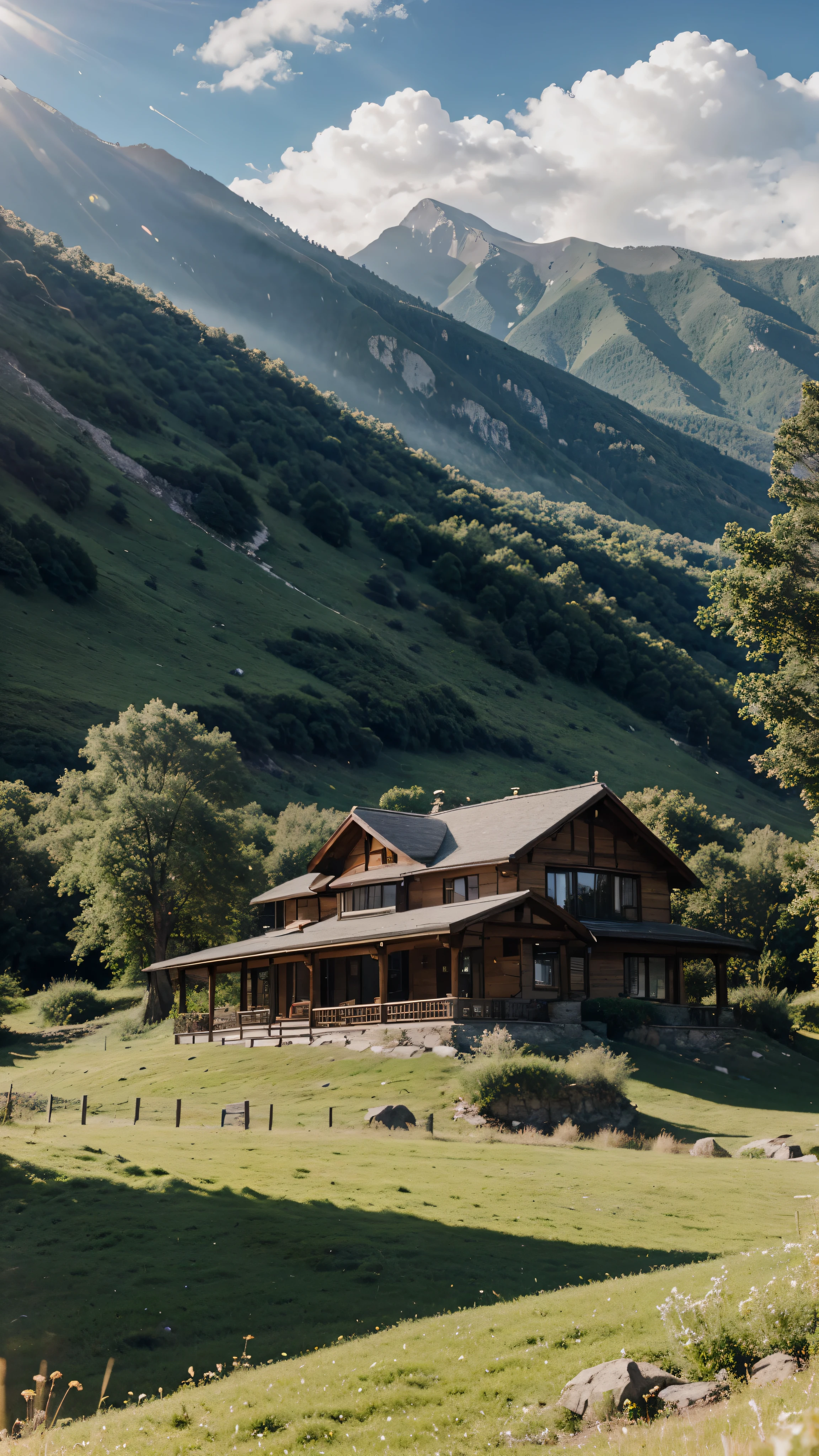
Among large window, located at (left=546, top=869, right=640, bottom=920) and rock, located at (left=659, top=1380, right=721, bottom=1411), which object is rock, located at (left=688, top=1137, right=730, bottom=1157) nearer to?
large window, located at (left=546, top=869, right=640, bottom=920)

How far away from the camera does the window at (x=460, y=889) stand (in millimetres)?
43656

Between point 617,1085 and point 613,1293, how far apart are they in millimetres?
17960

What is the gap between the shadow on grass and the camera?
1238 centimetres

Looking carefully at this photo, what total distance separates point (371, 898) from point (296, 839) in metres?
27.1

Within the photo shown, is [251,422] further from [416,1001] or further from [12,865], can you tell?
[416,1001]

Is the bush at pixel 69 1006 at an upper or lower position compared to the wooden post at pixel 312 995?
lower

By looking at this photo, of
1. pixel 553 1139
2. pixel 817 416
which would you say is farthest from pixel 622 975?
pixel 817 416

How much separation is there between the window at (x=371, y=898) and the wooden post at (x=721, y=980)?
1521 centimetres

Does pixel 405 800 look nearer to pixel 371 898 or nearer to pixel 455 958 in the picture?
pixel 371 898

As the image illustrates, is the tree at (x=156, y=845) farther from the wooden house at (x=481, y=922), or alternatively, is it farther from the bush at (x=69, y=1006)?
the wooden house at (x=481, y=922)

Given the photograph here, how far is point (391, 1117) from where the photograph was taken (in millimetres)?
27375

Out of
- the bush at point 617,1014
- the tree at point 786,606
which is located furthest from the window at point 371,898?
the tree at point 786,606

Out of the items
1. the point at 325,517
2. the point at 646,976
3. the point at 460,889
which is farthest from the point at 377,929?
the point at 325,517

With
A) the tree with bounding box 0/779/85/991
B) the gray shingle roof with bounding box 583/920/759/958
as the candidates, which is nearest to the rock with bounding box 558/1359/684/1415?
the gray shingle roof with bounding box 583/920/759/958
